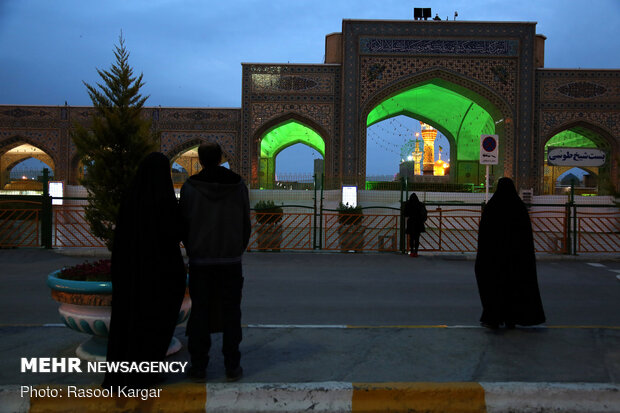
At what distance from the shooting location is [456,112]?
22141 mm

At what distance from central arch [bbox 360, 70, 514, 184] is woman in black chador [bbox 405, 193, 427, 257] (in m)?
9.90

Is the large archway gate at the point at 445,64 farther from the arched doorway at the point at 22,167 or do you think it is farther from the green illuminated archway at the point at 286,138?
the arched doorway at the point at 22,167

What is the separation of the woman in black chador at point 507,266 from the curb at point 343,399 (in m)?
1.12

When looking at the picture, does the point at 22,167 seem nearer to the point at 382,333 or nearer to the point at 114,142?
the point at 114,142

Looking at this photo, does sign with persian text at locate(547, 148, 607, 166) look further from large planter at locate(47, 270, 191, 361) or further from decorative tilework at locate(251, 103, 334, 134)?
large planter at locate(47, 270, 191, 361)

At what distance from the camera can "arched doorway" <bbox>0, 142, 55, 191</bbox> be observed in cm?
2130

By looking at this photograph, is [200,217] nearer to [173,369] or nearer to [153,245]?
[153,245]

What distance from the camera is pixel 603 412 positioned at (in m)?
2.31

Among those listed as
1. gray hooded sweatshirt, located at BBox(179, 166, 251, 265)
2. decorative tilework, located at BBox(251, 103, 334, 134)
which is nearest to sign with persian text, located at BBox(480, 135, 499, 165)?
gray hooded sweatshirt, located at BBox(179, 166, 251, 265)

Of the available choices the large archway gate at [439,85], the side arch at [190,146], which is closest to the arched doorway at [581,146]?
the large archway gate at [439,85]

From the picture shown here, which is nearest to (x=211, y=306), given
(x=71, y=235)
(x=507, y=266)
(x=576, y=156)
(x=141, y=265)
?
(x=141, y=265)

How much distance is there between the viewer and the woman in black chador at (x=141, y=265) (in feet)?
7.60

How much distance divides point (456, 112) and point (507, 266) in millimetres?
19787

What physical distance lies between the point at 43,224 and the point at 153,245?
705 centimetres
